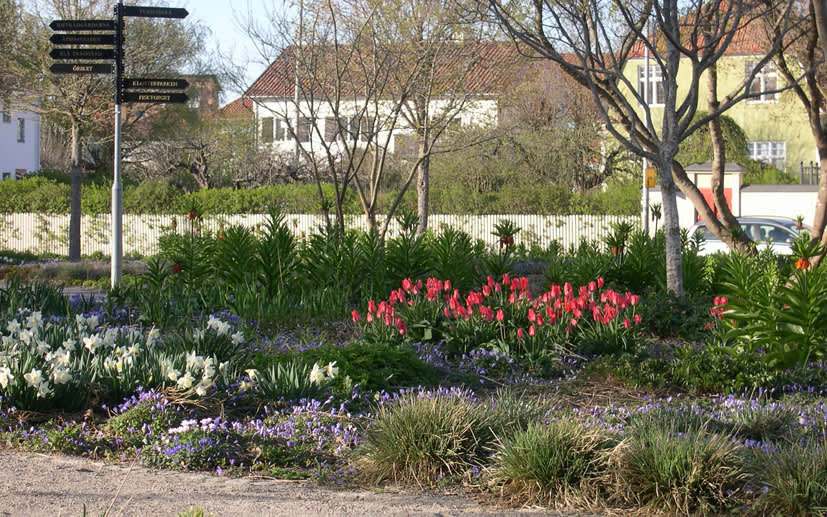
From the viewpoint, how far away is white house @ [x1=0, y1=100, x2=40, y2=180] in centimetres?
4475

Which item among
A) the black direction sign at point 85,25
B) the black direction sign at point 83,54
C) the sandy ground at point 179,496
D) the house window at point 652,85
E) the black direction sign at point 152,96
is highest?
the house window at point 652,85

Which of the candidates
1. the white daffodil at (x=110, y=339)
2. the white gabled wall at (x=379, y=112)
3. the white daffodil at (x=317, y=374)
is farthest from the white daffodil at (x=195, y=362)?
the white gabled wall at (x=379, y=112)

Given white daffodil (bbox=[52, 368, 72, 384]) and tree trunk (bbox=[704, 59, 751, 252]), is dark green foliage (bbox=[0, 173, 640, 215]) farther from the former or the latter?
white daffodil (bbox=[52, 368, 72, 384])

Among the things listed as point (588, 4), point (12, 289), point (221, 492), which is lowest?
point (221, 492)

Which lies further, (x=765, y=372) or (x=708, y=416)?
(x=765, y=372)

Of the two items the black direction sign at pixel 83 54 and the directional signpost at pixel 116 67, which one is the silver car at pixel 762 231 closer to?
the directional signpost at pixel 116 67

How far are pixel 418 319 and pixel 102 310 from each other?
11.6 feet

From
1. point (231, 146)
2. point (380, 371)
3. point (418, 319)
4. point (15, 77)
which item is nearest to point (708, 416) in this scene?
point (380, 371)

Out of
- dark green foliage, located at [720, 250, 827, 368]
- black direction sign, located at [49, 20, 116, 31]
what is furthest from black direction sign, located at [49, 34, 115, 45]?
dark green foliage, located at [720, 250, 827, 368]

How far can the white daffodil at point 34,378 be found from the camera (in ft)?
18.3

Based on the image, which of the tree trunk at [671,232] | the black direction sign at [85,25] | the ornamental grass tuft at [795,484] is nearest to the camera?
the ornamental grass tuft at [795,484]

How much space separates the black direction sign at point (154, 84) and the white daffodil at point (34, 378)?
829 cm

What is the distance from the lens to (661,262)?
40.0 feet

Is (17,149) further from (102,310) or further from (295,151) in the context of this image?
(102,310)
